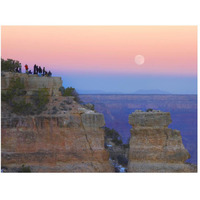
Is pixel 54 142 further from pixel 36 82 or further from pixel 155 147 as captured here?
pixel 155 147

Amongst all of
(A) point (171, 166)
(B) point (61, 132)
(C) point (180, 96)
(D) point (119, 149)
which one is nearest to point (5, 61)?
(B) point (61, 132)

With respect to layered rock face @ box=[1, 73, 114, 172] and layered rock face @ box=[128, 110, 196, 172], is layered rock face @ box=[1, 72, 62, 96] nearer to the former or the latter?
layered rock face @ box=[1, 73, 114, 172]

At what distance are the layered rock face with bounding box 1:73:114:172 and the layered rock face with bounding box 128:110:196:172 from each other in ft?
6.14

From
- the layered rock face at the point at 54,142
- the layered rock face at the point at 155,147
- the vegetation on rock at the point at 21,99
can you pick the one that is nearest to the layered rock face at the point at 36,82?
the vegetation on rock at the point at 21,99

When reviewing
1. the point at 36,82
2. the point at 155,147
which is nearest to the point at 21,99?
the point at 36,82

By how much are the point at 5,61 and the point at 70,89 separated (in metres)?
4.87

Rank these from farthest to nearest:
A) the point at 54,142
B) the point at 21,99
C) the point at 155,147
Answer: the point at 21,99 → the point at 155,147 → the point at 54,142

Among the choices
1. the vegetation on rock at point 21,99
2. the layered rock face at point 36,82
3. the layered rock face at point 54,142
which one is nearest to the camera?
the layered rock face at point 54,142

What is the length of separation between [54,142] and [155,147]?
577cm

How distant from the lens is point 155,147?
966 inches

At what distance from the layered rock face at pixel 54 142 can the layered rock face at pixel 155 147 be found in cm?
187

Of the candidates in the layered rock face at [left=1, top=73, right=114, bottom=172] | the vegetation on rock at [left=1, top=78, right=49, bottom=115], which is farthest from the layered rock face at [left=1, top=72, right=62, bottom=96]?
the layered rock face at [left=1, top=73, right=114, bottom=172]

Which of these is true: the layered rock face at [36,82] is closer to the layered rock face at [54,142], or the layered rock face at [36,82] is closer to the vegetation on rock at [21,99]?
the vegetation on rock at [21,99]

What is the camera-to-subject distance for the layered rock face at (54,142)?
2367 centimetres
